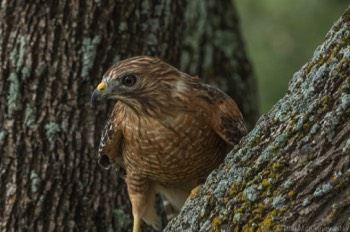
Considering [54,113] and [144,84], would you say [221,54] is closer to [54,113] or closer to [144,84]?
[54,113]

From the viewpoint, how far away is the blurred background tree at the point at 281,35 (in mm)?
11977

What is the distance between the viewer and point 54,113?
5.61m

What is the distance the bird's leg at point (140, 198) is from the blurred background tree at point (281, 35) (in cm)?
603

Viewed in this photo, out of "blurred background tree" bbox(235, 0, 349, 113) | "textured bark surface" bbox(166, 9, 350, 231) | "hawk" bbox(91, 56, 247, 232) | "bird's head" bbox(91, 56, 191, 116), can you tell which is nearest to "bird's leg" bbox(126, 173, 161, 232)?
"hawk" bbox(91, 56, 247, 232)

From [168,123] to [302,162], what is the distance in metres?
1.86

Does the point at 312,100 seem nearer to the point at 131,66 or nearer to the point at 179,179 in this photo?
the point at 131,66

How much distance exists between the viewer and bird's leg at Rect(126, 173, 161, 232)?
18.6 feet

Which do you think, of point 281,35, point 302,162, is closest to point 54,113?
point 302,162

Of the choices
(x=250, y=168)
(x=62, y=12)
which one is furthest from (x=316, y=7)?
(x=250, y=168)

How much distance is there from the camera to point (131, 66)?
5.06m

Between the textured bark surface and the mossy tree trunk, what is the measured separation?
2007 millimetres

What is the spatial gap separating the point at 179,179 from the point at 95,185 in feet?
2.03

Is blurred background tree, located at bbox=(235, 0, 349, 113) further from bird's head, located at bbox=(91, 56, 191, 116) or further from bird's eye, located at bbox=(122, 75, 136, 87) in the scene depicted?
bird's eye, located at bbox=(122, 75, 136, 87)

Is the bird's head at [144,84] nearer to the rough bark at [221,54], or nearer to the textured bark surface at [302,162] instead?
the textured bark surface at [302,162]
